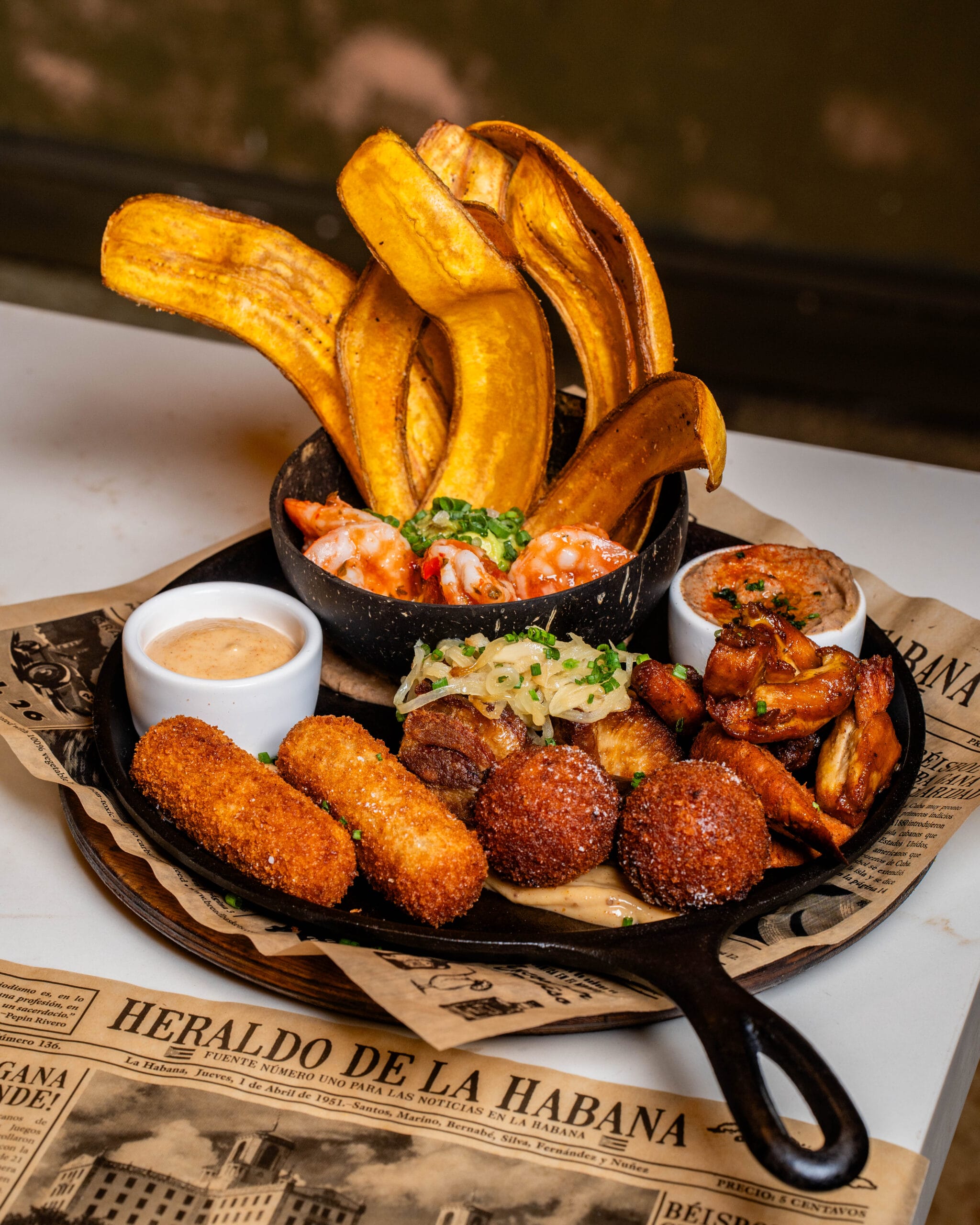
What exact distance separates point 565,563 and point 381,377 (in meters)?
0.58

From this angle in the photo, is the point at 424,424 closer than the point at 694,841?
No

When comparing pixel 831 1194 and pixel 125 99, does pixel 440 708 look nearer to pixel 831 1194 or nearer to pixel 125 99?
pixel 831 1194

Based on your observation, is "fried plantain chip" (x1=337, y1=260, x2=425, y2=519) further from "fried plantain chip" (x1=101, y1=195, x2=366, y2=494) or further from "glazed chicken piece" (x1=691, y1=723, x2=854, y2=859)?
"glazed chicken piece" (x1=691, y1=723, x2=854, y2=859)

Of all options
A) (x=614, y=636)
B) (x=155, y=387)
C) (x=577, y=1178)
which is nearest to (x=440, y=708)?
(x=614, y=636)

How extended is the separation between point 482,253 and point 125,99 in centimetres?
504

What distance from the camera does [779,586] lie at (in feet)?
6.61

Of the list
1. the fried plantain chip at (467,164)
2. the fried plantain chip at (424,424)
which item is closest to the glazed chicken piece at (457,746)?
the fried plantain chip at (424,424)

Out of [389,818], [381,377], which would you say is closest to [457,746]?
[389,818]

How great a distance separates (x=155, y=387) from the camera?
341 cm

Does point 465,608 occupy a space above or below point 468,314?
below

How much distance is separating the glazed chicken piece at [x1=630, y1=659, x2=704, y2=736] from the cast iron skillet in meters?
0.27

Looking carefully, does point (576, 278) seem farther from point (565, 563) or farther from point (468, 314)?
point (565, 563)

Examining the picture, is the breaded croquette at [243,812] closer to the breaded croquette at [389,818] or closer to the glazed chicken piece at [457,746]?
the breaded croquette at [389,818]

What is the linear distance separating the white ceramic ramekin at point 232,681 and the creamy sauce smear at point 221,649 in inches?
0.7
